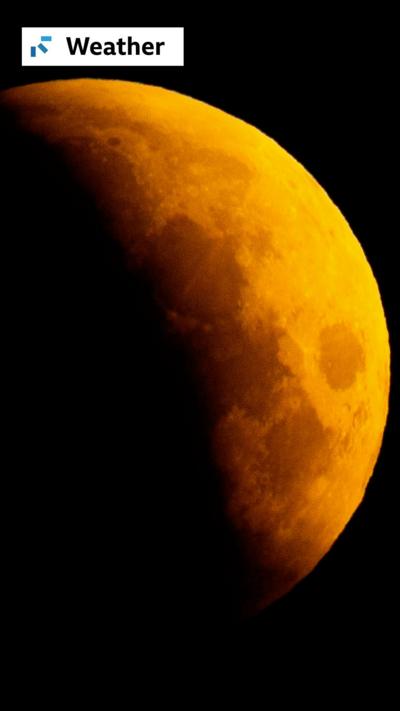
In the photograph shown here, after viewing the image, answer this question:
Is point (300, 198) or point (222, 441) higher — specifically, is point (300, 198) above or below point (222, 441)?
above

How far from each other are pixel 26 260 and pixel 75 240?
164 mm

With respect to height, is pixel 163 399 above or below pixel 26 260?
below

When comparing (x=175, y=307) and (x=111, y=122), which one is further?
(x=111, y=122)

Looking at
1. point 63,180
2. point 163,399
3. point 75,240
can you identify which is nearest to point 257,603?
point 163,399

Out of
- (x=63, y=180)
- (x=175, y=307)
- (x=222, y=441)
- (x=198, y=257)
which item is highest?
(x=63, y=180)

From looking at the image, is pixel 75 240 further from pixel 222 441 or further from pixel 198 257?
pixel 222 441

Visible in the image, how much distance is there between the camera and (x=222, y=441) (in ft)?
7.61

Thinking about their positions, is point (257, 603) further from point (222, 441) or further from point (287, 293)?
point (287, 293)

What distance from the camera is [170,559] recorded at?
93.6 inches

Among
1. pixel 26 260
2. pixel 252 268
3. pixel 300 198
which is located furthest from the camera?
pixel 300 198

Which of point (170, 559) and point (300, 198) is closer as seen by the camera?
point (170, 559)

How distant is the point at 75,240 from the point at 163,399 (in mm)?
570

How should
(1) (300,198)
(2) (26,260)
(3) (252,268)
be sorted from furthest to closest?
(1) (300,198) → (3) (252,268) → (2) (26,260)

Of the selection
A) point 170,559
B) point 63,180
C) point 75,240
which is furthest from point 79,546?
point 63,180
